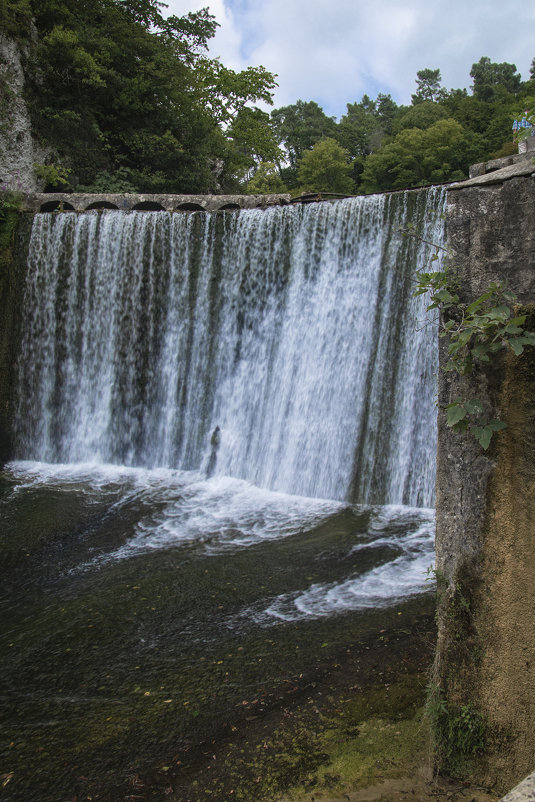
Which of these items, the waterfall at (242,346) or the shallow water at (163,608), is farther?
the waterfall at (242,346)

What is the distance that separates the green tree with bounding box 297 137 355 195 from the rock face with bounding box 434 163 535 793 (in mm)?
33614

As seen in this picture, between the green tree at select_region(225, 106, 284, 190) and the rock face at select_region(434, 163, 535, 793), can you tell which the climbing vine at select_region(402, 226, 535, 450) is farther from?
the green tree at select_region(225, 106, 284, 190)

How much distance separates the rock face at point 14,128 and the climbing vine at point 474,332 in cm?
1361

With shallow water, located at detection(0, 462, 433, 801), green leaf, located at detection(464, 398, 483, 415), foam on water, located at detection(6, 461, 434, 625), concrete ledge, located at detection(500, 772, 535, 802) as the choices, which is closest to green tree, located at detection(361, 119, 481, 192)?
foam on water, located at detection(6, 461, 434, 625)

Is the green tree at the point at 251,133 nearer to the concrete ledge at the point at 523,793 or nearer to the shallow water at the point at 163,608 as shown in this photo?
the shallow water at the point at 163,608

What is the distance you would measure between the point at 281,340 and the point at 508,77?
5094 cm

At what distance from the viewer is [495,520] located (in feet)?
7.90

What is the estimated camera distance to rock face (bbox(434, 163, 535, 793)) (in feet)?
7.65

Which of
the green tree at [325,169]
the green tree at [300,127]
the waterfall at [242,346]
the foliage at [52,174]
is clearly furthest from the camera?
the green tree at [300,127]

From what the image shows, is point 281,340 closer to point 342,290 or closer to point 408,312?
point 342,290

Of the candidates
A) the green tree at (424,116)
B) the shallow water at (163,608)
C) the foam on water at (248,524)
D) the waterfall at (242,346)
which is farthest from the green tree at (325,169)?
the shallow water at (163,608)

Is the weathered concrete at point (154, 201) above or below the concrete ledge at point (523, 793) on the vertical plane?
above

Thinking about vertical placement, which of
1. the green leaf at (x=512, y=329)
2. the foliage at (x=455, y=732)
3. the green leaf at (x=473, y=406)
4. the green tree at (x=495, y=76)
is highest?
the green tree at (x=495, y=76)

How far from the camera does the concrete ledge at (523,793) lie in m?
1.29
